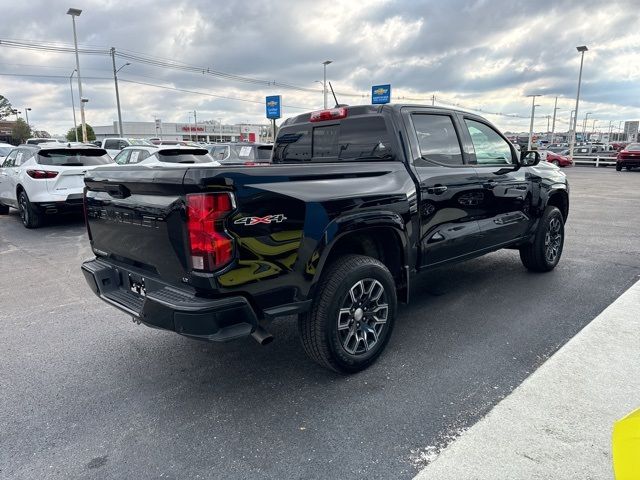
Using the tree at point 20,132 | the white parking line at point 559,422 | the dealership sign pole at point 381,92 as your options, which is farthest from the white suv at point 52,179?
the tree at point 20,132

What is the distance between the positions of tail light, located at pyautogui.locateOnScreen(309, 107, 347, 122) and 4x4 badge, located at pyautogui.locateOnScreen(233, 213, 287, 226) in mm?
1717

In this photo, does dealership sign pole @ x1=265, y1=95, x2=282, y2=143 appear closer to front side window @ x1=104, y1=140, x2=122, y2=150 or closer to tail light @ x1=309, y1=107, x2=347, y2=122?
front side window @ x1=104, y1=140, x2=122, y2=150

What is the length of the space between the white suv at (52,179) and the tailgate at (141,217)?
6031mm

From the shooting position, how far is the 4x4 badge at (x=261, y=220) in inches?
101

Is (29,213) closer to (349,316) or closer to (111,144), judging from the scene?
(349,316)

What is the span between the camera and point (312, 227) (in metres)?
2.91

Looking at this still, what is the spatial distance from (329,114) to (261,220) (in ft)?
6.35

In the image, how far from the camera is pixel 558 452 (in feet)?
8.05

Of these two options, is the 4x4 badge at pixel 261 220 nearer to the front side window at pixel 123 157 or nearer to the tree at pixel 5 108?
the front side window at pixel 123 157

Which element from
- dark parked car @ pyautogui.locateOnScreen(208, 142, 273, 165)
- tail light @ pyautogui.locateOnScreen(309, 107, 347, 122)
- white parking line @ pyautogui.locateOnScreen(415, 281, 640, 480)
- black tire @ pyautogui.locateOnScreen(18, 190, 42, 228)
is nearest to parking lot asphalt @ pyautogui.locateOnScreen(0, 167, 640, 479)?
white parking line @ pyautogui.locateOnScreen(415, 281, 640, 480)

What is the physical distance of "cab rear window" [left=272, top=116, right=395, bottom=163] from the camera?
3871mm

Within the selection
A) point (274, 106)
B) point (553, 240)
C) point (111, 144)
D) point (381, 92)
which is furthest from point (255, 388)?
point (381, 92)

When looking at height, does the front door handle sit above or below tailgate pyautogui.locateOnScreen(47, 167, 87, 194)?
above

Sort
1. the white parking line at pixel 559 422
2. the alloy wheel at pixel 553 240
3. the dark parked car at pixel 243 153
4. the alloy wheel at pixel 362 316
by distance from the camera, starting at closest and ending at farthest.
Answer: the white parking line at pixel 559 422 < the alloy wheel at pixel 362 316 < the alloy wheel at pixel 553 240 < the dark parked car at pixel 243 153
